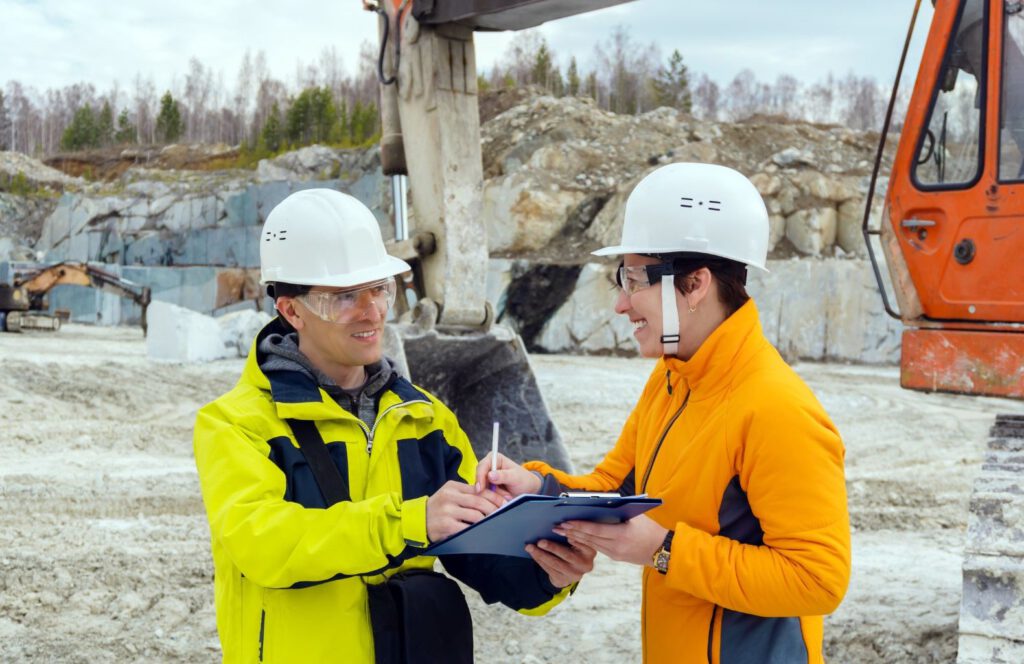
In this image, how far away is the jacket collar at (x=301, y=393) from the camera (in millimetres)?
1937

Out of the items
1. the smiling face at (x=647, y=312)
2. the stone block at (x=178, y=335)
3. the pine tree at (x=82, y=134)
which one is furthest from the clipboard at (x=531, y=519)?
the pine tree at (x=82, y=134)

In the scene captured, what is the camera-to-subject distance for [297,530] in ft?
5.84

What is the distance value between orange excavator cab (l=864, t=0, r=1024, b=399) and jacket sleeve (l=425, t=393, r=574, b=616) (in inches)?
110

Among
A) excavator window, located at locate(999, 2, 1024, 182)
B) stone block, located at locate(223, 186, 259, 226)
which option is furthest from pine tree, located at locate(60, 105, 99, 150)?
excavator window, located at locate(999, 2, 1024, 182)

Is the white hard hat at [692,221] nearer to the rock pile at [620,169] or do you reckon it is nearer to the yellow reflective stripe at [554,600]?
the yellow reflective stripe at [554,600]

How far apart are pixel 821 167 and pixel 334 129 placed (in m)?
24.4

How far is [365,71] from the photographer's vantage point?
59.2 meters

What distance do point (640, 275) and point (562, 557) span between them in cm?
58

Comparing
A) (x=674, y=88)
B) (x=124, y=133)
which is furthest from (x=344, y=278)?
(x=124, y=133)

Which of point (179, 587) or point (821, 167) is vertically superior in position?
point (821, 167)

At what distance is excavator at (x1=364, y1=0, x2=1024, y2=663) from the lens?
3451 mm

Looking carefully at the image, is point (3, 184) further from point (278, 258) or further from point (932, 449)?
point (278, 258)

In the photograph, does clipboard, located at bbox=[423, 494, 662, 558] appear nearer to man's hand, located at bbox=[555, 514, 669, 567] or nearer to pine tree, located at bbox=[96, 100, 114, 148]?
man's hand, located at bbox=[555, 514, 669, 567]

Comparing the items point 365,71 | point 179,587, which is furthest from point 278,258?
point 365,71
